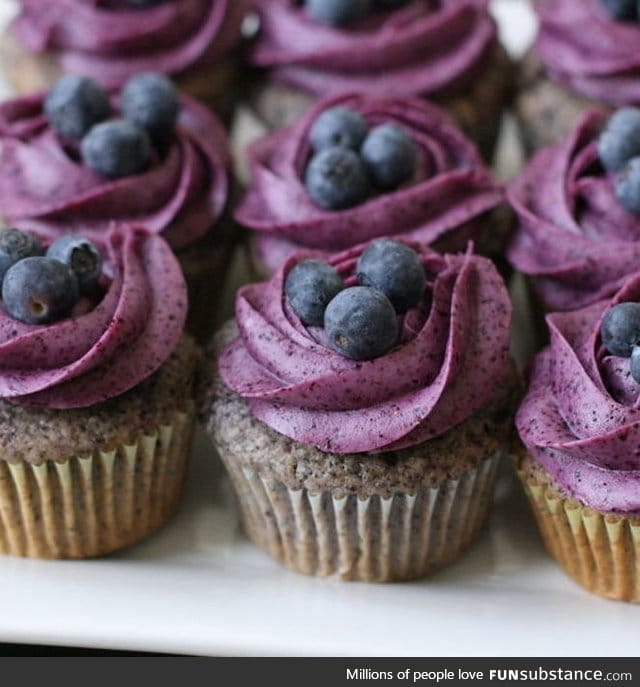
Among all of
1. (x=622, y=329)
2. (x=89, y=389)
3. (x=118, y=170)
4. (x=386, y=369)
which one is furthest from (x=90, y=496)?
(x=622, y=329)

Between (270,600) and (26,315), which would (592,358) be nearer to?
(270,600)

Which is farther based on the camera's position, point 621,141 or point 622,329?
point 621,141

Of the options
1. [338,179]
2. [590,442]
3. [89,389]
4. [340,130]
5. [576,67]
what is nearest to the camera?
[590,442]

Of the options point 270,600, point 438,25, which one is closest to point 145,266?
point 270,600

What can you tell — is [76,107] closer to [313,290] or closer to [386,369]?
[313,290]

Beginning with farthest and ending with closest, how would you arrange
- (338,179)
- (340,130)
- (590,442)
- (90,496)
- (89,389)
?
(340,130)
(338,179)
(90,496)
(89,389)
(590,442)

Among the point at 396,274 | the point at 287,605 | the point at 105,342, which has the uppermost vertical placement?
the point at 396,274
